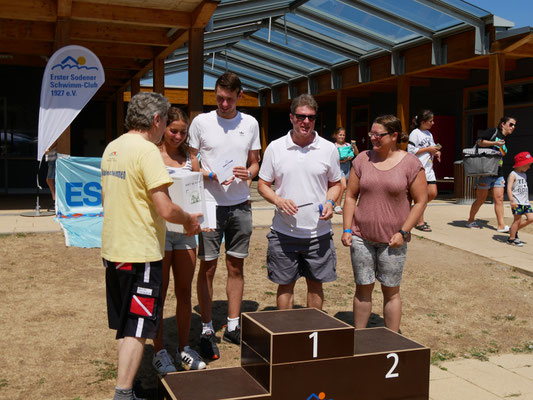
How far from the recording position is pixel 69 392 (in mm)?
3285

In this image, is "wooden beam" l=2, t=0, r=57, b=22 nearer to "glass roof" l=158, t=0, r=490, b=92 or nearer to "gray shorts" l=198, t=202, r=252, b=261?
"glass roof" l=158, t=0, r=490, b=92

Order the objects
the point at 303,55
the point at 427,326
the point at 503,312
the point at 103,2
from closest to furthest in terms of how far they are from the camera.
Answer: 1. the point at 427,326
2. the point at 503,312
3. the point at 103,2
4. the point at 303,55

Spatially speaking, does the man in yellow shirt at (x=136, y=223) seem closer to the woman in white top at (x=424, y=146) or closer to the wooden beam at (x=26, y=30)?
the woman in white top at (x=424, y=146)

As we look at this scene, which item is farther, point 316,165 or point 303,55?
point 303,55

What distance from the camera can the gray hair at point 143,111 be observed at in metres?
2.84

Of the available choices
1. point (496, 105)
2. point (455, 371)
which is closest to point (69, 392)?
point (455, 371)

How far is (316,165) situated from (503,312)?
2.70 meters

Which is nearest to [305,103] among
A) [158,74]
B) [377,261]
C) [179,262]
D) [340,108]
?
[377,261]

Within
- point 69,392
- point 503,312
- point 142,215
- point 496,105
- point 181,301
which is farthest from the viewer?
point 496,105

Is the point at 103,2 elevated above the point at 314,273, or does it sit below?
above

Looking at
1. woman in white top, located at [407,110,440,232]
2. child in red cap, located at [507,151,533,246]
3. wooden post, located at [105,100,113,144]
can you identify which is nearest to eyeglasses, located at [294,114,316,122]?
woman in white top, located at [407,110,440,232]

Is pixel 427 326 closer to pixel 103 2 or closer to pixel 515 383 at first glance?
pixel 515 383

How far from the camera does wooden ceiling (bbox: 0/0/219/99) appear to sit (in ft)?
29.2

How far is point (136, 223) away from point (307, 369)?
1109mm
